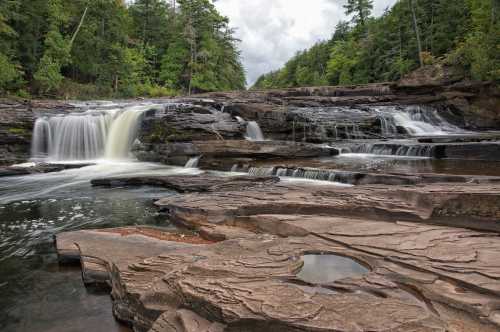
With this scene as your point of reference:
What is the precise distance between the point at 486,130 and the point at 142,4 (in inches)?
1949

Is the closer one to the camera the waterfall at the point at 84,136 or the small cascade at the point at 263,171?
the small cascade at the point at 263,171

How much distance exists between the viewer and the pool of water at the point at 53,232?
3912mm

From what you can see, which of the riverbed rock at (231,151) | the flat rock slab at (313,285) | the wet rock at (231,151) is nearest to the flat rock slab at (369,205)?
the flat rock slab at (313,285)

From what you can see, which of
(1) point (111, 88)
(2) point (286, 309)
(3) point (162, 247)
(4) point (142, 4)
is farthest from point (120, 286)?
(4) point (142, 4)

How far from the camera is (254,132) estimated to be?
18250 mm

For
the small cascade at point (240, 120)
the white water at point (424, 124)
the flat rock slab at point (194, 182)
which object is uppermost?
the white water at point (424, 124)

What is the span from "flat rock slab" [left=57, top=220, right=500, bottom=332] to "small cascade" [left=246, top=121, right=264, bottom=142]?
43.9 feet

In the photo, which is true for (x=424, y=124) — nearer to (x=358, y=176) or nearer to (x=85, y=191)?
(x=358, y=176)

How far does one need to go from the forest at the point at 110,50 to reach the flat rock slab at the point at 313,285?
2897 centimetres

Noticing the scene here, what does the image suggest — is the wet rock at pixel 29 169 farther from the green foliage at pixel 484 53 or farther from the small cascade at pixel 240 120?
the green foliage at pixel 484 53

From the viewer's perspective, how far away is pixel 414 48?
35469 millimetres

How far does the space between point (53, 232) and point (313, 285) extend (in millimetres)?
6156

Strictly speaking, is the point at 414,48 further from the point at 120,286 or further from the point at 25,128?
the point at 120,286

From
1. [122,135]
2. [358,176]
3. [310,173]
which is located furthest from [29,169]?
[358,176]
